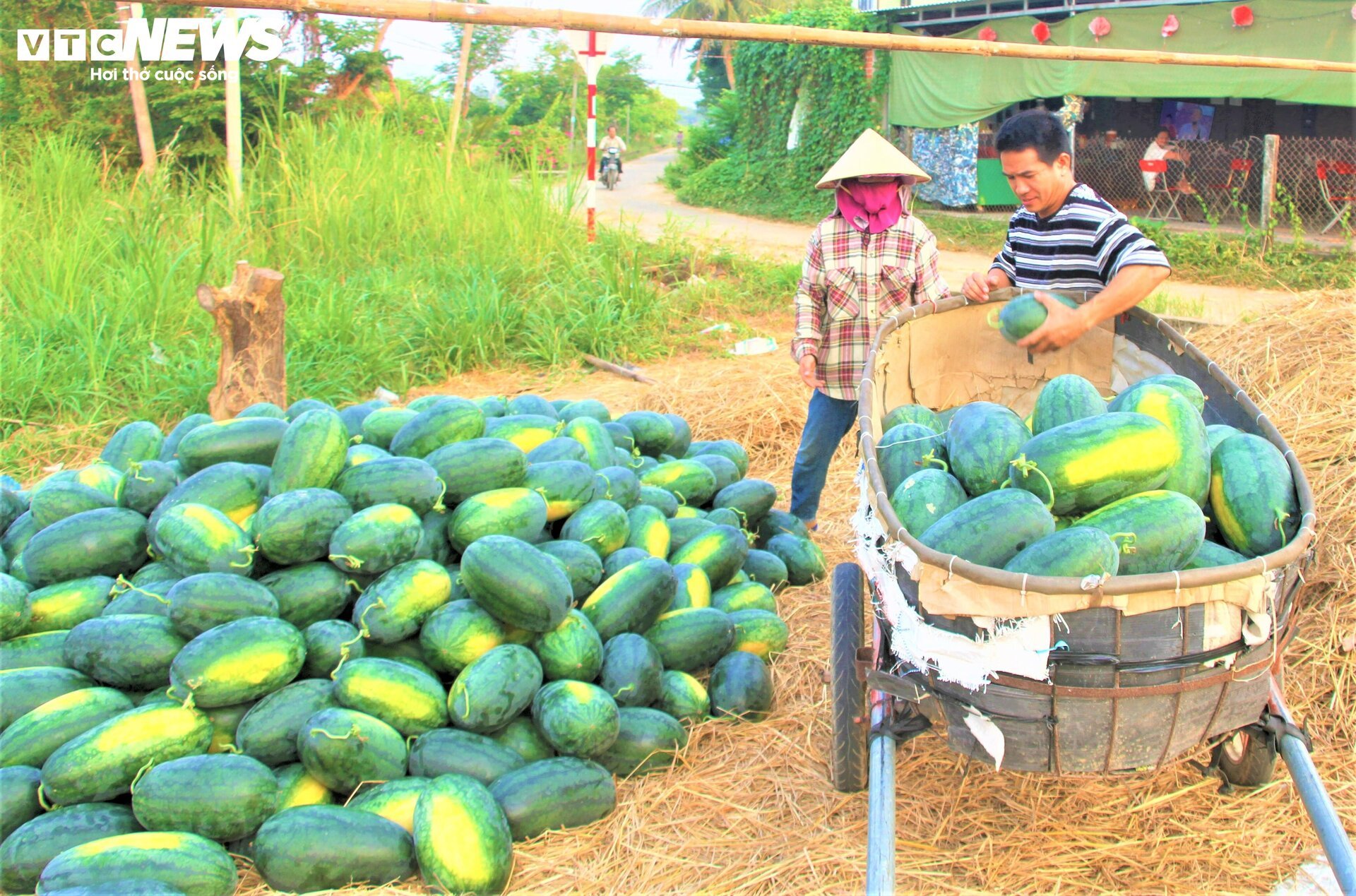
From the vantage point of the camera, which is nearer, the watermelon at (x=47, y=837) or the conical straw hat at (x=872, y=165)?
the watermelon at (x=47, y=837)

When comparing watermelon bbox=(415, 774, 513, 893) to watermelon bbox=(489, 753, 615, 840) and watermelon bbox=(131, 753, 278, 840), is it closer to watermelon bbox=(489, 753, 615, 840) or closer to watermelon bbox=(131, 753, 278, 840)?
watermelon bbox=(489, 753, 615, 840)

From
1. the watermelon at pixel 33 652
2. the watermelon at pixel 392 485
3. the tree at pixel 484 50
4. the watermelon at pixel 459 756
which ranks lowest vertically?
the watermelon at pixel 459 756

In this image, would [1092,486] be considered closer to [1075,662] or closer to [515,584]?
[1075,662]

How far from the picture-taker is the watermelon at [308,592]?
283 centimetres

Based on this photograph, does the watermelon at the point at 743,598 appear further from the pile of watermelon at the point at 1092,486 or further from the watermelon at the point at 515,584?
the pile of watermelon at the point at 1092,486

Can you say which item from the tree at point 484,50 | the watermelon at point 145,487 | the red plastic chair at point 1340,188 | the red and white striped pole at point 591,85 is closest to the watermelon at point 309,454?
the watermelon at point 145,487

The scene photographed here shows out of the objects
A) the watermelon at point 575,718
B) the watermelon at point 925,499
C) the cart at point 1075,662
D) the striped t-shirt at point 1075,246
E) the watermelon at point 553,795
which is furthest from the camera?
the striped t-shirt at point 1075,246

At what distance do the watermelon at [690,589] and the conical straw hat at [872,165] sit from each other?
5.77 feet

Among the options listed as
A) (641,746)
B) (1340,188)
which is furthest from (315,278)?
(1340,188)

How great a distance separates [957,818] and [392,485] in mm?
1866

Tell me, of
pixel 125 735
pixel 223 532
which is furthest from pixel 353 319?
pixel 125 735

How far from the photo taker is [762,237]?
1709cm

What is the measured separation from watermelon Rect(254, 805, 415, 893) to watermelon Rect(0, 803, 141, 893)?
33 cm

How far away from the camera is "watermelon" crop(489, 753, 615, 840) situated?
261 cm
